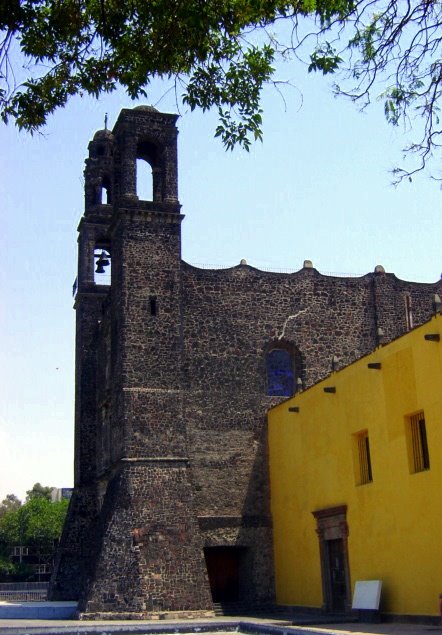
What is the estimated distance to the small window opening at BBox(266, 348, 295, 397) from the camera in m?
24.2

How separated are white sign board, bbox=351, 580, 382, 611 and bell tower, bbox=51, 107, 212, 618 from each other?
4.38 m

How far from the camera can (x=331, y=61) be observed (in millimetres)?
7742

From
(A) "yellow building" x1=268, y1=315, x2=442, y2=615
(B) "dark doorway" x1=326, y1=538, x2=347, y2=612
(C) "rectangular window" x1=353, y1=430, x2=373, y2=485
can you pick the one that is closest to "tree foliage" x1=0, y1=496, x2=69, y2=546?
(A) "yellow building" x1=268, y1=315, x2=442, y2=615

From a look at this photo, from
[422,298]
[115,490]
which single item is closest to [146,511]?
[115,490]

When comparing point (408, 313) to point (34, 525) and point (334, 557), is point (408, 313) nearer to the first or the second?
point (334, 557)

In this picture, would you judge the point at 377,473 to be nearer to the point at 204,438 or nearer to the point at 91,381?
the point at 204,438

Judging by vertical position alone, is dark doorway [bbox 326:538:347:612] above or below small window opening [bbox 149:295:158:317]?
below

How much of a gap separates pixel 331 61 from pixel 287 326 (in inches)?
672

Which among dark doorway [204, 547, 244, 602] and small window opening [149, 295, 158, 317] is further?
dark doorway [204, 547, 244, 602]

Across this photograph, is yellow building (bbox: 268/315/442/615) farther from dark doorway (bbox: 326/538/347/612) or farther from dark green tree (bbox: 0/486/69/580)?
dark green tree (bbox: 0/486/69/580)

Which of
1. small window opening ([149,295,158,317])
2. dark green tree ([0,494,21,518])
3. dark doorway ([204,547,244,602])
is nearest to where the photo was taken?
small window opening ([149,295,158,317])

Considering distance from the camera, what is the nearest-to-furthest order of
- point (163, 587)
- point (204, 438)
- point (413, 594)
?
1. point (413, 594)
2. point (163, 587)
3. point (204, 438)

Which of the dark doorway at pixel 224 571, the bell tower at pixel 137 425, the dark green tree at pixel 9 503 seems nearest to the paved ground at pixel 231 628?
the bell tower at pixel 137 425

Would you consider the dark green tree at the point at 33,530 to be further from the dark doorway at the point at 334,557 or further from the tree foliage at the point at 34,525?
the dark doorway at the point at 334,557
